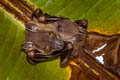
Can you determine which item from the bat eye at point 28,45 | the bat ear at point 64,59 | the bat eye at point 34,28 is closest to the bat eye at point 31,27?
the bat eye at point 34,28

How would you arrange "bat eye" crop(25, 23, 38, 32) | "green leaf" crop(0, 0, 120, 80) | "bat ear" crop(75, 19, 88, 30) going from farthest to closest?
1. "green leaf" crop(0, 0, 120, 80)
2. "bat ear" crop(75, 19, 88, 30)
3. "bat eye" crop(25, 23, 38, 32)

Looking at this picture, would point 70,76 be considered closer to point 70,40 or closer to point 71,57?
point 71,57

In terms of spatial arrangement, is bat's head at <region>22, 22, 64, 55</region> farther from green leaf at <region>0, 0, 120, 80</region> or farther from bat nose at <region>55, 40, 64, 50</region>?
green leaf at <region>0, 0, 120, 80</region>

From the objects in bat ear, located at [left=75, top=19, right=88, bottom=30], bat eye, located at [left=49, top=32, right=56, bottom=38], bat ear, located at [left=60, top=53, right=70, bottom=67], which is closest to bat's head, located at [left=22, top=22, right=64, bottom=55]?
bat eye, located at [left=49, top=32, right=56, bottom=38]

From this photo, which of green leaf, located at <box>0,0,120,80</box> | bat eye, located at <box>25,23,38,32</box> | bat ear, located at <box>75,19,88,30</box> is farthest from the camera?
green leaf, located at <box>0,0,120,80</box>

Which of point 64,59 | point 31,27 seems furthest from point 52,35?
point 64,59

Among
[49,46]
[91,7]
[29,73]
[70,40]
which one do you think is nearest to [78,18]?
[91,7]

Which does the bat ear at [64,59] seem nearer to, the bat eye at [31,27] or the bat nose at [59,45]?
the bat nose at [59,45]

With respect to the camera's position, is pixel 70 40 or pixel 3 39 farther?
pixel 3 39
